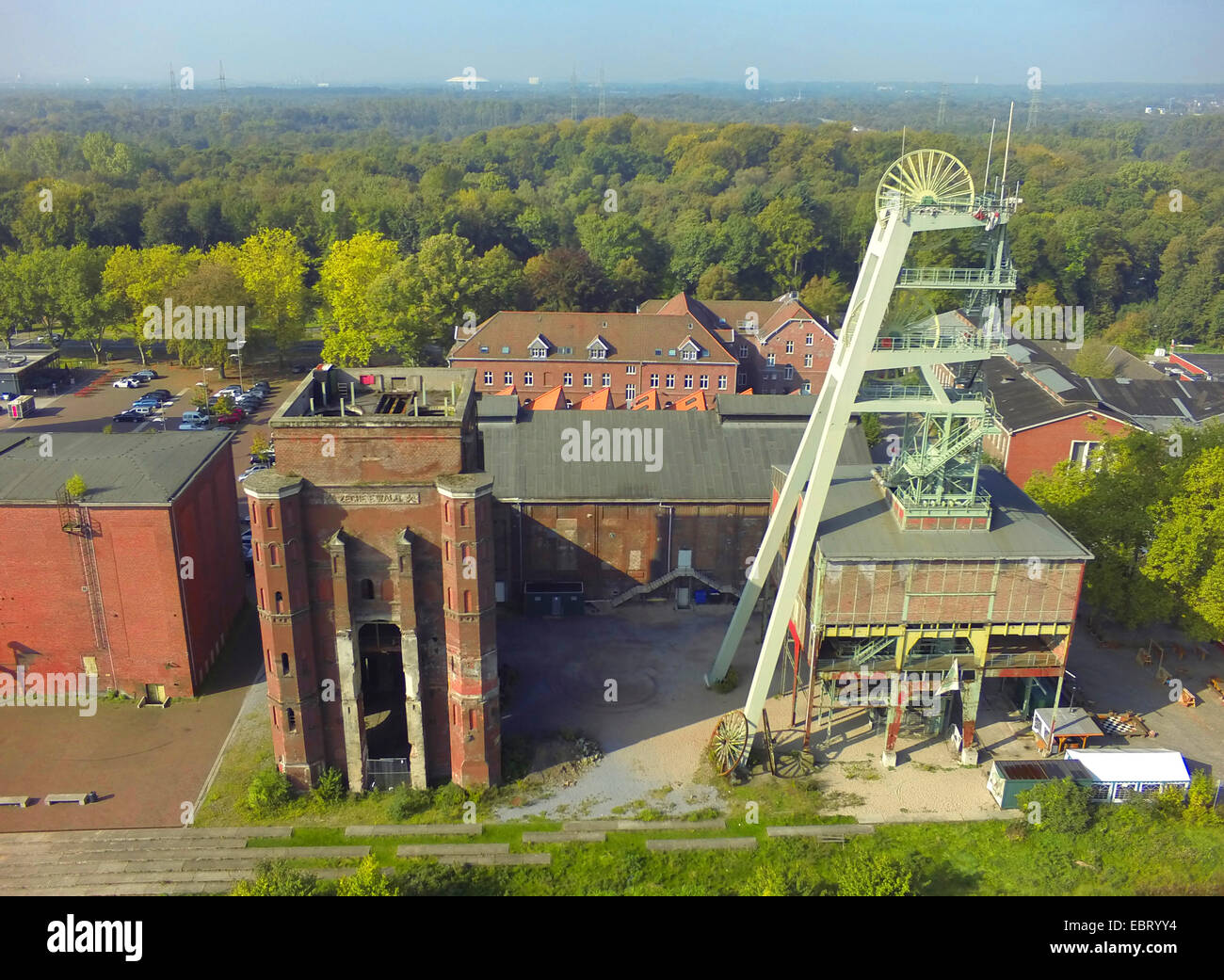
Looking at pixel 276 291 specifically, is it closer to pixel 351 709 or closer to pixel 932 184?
pixel 351 709

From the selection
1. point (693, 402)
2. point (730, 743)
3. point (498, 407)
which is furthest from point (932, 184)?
point (693, 402)

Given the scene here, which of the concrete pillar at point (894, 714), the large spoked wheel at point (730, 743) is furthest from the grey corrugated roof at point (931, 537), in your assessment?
the large spoked wheel at point (730, 743)

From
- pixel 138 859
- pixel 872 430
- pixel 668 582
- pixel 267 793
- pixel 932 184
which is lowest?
pixel 138 859

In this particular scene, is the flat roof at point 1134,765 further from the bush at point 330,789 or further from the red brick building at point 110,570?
the red brick building at point 110,570

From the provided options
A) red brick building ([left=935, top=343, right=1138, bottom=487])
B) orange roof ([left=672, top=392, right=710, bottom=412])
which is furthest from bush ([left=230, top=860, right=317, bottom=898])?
red brick building ([left=935, top=343, right=1138, bottom=487])

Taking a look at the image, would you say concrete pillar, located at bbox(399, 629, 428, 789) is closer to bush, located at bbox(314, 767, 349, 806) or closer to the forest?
bush, located at bbox(314, 767, 349, 806)
